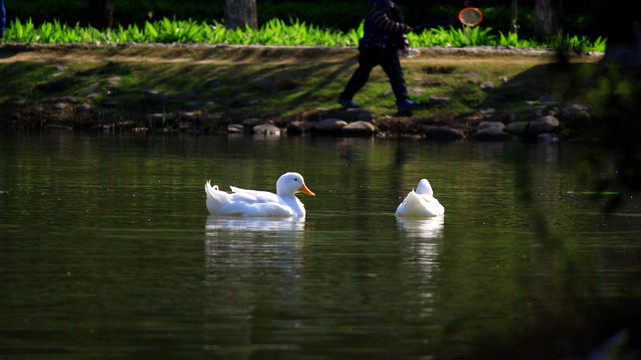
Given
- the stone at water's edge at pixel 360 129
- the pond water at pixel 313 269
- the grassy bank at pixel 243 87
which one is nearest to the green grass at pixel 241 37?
the grassy bank at pixel 243 87

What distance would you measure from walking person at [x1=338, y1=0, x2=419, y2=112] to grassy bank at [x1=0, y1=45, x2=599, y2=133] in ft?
3.14

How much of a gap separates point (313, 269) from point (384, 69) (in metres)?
14.4

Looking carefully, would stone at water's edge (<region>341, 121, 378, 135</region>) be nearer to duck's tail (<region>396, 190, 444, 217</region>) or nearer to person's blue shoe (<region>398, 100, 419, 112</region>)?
person's blue shoe (<region>398, 100, 419, 112</region>)

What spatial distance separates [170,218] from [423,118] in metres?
13.2

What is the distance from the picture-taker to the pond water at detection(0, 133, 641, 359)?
6.03m

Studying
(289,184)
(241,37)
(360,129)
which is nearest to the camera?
(289,184)

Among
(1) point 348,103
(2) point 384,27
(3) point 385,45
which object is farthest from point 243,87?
(2) point 384,27

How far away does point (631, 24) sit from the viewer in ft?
14.8

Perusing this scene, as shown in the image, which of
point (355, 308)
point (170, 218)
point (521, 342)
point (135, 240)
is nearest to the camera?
point (521, 342)

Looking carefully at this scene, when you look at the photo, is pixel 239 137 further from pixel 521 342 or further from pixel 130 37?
pixel 521 342

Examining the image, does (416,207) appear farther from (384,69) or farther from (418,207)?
(384,69)

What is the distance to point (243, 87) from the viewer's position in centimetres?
2500

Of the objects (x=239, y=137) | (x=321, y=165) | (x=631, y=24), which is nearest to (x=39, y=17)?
(x=239, y=137)

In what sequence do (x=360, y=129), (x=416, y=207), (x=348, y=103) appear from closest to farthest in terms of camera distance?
(x=416, y=207), (x=360, y=129), (x=348, y=103)
